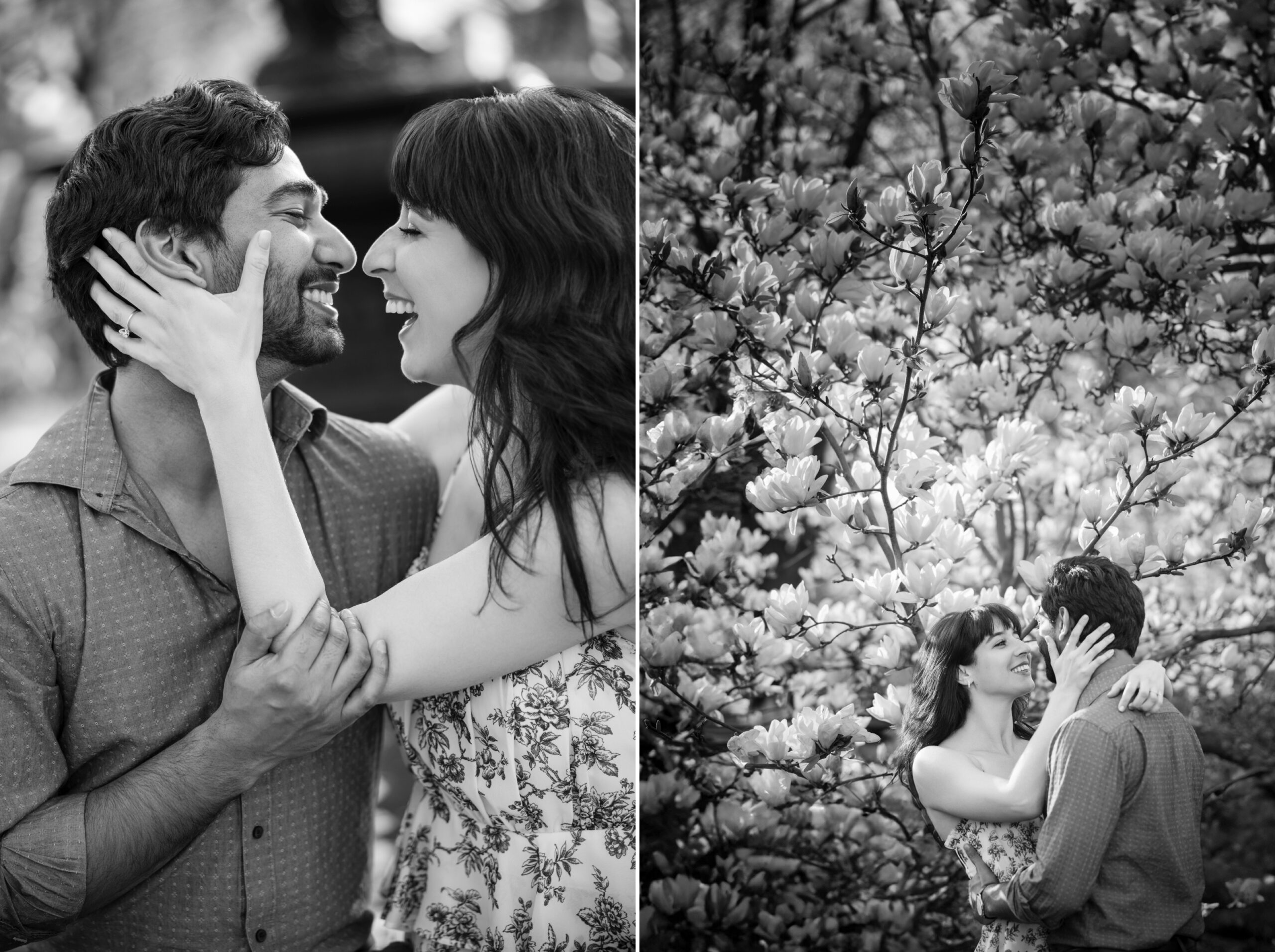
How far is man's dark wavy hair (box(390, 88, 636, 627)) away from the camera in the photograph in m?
1.55

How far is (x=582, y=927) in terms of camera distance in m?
1.63

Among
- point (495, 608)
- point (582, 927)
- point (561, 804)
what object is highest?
point (495, 608)

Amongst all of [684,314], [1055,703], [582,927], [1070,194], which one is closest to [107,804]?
[582,927]

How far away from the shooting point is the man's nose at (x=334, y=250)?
1.60m

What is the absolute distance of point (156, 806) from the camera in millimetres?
1427

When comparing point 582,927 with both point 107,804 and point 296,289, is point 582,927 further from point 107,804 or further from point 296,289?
point 296,289

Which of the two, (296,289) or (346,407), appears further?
(346,407)

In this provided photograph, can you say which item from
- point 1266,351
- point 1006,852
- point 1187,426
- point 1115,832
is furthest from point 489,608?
point 1266,351

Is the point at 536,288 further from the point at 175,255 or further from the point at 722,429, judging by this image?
the point at 175,255

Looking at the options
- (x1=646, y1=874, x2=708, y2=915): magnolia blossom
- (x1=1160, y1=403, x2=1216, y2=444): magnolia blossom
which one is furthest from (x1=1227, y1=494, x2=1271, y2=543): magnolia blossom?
(x1=646, y1=874, x2=708, y2=915): magnolia blossom

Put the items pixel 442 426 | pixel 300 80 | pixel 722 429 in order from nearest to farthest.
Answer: pixel 722 429
pixel 442 426
pixel 300 80

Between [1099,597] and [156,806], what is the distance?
1.19m

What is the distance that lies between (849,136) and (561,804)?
1071 mm

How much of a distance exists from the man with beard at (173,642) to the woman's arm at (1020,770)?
0.71m
